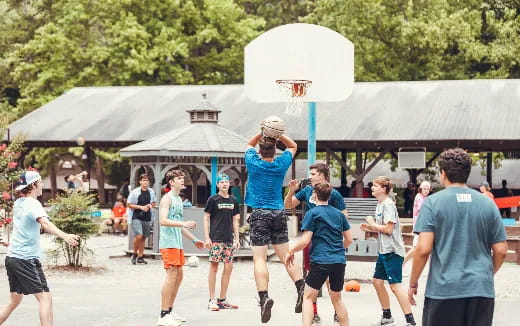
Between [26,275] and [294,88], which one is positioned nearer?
[26,275]

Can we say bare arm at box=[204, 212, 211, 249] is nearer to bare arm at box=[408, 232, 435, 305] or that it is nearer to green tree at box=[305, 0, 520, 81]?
bare arm at box=[408, 232, 435, 305]

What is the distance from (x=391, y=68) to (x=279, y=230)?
3437cm

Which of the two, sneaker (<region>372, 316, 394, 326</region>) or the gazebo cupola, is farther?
the gazebo cupola

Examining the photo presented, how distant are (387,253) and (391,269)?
19 cm

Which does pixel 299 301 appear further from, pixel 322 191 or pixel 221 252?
pixel 221 252

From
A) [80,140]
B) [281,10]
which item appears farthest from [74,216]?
[281,10]

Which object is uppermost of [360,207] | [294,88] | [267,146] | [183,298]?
[294,88]

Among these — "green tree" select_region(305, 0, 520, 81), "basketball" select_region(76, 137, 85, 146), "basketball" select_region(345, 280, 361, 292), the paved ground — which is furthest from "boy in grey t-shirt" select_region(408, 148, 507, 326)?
"green tree" select_region(305, 0, 520, 81)

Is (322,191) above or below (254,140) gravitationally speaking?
below

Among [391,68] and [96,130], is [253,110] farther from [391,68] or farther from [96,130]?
[391,68]

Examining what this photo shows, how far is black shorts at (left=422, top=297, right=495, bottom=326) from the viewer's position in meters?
6.46

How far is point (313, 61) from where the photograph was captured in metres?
14.8

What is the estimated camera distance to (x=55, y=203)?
57.5 feet

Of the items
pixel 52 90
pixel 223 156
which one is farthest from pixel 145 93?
pixel 223 156
